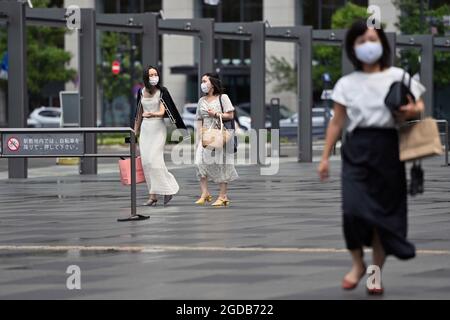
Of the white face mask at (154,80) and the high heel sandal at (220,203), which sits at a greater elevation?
the white face mask at (154,80)

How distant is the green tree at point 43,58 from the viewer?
69.0m

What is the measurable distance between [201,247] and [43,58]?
58.5 meters

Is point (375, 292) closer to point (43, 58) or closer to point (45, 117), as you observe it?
point (45, 117)

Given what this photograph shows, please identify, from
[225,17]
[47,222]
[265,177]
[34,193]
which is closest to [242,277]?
[47,222]

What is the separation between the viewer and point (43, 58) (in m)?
69.3

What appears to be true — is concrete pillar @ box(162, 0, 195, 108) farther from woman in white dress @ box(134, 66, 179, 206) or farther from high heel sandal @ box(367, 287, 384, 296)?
high heel sandal @ box(367, 287, 384, 296)

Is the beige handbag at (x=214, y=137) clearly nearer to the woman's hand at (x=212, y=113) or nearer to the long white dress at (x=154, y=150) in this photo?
the woman's hand at (x=212, y=113)

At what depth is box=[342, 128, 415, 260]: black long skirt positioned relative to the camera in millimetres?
8555

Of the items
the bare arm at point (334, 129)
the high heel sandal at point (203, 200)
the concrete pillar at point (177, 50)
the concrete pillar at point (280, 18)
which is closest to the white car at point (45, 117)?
the concrete pillar at point (177, 50)

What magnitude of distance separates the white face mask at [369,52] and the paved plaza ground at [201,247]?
1.61m

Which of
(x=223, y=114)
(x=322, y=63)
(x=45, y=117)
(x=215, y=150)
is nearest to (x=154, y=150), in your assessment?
(x=215, y=150)

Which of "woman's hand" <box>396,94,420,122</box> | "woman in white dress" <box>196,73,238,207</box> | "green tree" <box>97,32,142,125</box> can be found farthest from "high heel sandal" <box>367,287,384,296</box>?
"green tree" <box>97,32,142,125</box>

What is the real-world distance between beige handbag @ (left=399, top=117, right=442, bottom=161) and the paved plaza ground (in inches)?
37.4
